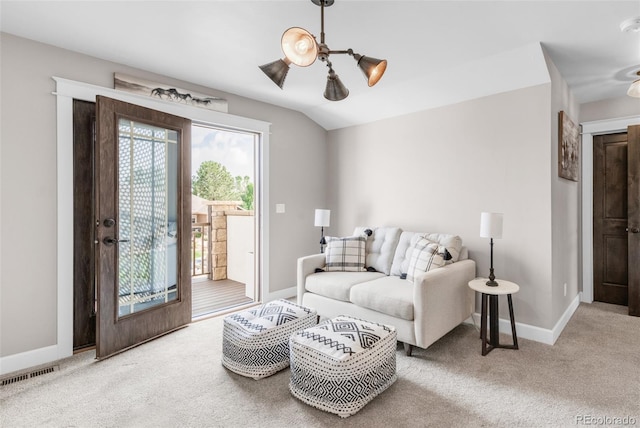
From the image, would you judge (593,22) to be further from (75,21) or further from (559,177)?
(75,21)

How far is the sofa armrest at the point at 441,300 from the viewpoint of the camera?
2.47 meters

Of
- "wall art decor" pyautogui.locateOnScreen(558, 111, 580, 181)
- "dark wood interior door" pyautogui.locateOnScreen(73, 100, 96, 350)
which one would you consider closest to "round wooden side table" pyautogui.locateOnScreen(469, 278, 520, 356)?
"wall art decor" pyautogui.locateOnScreen(558, 111, 580, 181)

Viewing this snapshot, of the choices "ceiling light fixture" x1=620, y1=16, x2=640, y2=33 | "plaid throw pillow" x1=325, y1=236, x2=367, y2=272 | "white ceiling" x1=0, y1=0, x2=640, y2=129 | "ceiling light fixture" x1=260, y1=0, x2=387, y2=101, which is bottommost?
"plaid throw pillow" x1=325, y1=236, x2=367, y2=272

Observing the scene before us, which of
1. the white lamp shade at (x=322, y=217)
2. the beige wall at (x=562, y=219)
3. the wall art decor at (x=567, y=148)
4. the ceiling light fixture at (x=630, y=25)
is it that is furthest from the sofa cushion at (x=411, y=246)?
the ceiling light fixture at (x=630, y=25)

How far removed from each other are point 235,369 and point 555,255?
2.80 m

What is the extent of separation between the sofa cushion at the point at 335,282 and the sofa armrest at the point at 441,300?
0.70m

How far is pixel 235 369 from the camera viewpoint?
2.34m

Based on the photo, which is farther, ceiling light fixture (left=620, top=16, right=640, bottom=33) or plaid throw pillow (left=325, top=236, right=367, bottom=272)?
plaid throw pillow (left=325, top=236, right=367, bottom=272)

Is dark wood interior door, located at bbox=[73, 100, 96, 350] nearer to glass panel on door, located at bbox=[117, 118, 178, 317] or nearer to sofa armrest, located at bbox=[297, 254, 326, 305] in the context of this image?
glass panel on door, located at bbox=[117, 118, 178, 317]

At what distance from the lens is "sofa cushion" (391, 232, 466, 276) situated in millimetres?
3107

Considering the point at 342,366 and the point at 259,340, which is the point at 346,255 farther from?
the point at 342,366

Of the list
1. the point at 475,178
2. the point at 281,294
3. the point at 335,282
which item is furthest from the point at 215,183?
the point at 475,178

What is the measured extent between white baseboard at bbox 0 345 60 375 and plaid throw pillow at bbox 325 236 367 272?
2350mm

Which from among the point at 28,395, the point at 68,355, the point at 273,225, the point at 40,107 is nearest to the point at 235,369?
the point at 28,395
